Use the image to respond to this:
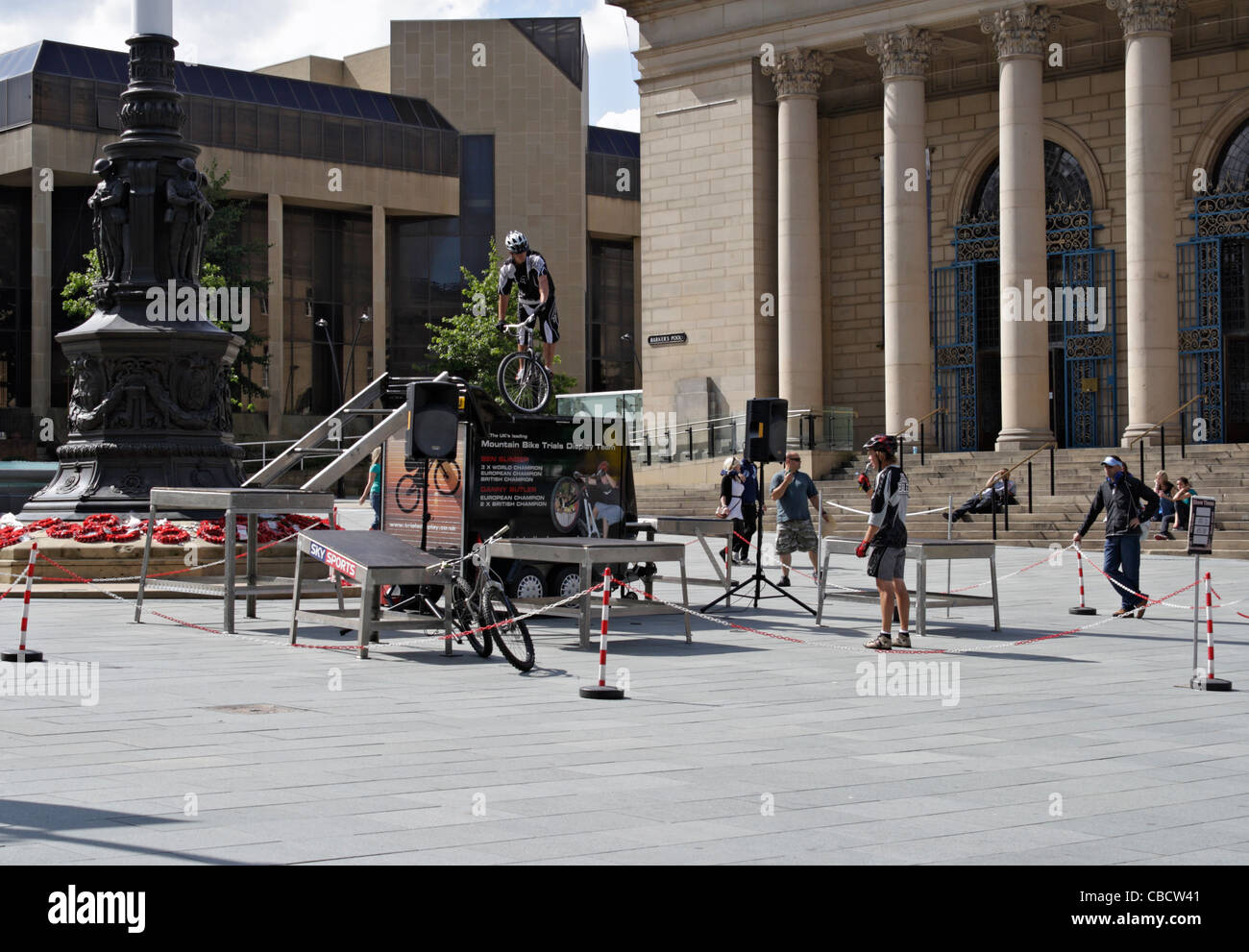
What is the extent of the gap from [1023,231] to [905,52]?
6302mm

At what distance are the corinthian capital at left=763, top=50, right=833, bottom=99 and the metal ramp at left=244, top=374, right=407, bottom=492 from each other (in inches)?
1020

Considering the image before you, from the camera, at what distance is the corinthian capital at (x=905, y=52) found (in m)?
42.2

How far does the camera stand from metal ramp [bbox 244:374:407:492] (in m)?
18.4

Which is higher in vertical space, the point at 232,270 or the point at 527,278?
the point at 232,270

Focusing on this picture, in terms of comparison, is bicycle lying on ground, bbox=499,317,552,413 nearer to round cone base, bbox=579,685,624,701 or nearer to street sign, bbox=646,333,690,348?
round cone base, bbox=579,685,624,701

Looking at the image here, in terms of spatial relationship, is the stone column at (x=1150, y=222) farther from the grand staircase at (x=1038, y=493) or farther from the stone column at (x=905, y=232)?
the stone column at (x=905, y=232)

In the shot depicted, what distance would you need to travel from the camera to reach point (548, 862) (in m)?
6.33

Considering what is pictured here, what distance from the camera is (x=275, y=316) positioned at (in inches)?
2896

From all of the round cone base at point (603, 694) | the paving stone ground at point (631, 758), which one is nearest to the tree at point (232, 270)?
the paving stone ground at point (631, 758)

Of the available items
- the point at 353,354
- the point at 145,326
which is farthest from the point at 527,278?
the point at 353,354

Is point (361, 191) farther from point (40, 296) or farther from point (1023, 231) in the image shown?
point (1023, 231)

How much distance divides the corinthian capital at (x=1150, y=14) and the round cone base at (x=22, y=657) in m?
32.8
